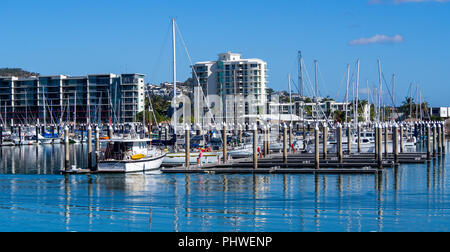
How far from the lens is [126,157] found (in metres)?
48.5

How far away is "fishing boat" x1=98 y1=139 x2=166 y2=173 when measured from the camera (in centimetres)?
4744

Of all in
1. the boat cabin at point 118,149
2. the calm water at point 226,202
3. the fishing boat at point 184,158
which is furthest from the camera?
the fishing boat at point 184,158

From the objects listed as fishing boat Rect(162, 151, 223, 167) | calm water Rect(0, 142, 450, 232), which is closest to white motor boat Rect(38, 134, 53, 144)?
fishing boat Rect(162, 151, 223, 167)

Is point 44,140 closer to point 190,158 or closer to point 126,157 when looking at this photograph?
point 190,158

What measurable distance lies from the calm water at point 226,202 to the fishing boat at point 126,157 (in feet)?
4.94

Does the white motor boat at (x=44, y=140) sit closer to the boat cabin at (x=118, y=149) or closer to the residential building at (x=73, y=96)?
the residential building at (x=73, y=96)

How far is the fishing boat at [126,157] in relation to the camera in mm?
47438

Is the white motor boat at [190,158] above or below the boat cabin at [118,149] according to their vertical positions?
below

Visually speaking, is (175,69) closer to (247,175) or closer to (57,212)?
(247,175)

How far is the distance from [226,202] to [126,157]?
1684cm

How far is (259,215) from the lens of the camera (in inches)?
1161

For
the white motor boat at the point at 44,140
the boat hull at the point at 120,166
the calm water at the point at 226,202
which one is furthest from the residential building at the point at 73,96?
the calm water at the point at 226,202
